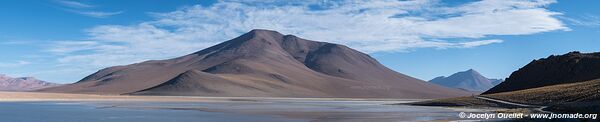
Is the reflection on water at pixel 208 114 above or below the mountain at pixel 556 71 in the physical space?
below

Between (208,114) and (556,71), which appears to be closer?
(208,114)

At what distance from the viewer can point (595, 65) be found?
105 m

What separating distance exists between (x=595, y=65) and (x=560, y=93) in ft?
127

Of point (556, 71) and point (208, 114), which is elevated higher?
point (556, 71)

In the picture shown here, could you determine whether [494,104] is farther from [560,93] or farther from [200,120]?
[200,120]

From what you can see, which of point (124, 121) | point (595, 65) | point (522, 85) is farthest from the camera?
point (522, 85)

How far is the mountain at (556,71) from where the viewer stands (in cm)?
10404

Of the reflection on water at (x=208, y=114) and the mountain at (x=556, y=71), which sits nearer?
the reflection on water at (x=208, y=114)

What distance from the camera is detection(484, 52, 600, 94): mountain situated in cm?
10404

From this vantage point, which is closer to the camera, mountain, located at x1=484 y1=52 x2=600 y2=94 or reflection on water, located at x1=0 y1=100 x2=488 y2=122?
reflection on water, located at x1=0 y1=100 x2=488 y2=122

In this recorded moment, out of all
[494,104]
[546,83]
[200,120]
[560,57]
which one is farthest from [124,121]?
[560,57]

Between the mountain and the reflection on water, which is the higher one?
the mountain

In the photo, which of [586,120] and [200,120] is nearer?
[586,120]

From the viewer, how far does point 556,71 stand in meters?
110
